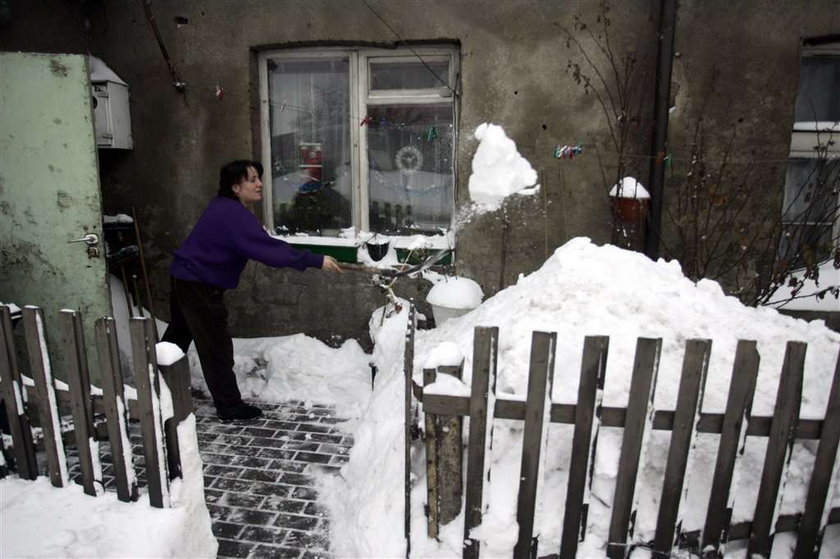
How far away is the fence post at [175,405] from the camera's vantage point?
99.3 inches

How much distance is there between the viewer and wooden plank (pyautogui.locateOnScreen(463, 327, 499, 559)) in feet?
7.75

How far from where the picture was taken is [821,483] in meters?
2.46

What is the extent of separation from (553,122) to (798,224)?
2.36 metres

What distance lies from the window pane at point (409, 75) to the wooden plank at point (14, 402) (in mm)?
3902

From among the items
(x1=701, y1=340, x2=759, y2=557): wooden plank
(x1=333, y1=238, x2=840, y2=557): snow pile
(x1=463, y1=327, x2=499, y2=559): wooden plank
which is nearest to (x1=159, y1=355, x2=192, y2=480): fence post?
(x1=333, y1=238, x2=840, y2=557): snow pile

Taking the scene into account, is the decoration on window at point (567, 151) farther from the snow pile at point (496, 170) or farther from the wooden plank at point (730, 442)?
the wooden plank at point (730, 442)

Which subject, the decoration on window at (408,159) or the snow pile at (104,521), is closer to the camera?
the snow pile at (104,521)

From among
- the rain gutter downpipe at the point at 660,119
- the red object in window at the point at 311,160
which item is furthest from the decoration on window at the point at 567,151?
the red object in window at the point at 311,160

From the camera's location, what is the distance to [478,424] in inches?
96.3

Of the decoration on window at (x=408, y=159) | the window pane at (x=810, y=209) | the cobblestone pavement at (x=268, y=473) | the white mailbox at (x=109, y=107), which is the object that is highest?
the white mailbox at (x=109, y=107)

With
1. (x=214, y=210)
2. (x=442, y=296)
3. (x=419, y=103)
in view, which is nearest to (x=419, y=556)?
(x=442, y=296)

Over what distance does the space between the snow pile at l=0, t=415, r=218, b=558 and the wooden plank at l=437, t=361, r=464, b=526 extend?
1.16m

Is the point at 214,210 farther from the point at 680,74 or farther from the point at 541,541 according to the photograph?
the point at 680,74

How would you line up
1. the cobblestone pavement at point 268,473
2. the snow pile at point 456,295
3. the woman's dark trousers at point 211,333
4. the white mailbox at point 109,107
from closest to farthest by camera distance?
the cobblestone pavement at point 268,473
the woman's dark trousers at point 211,333
the snow pile at point 456,295
the white mailbox at point 109,107
